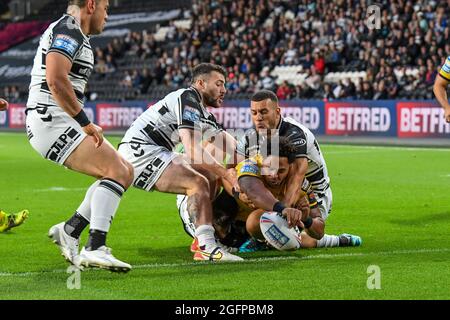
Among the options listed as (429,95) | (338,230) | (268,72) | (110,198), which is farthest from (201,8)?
(110,198)

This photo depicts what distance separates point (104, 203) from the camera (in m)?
7.67

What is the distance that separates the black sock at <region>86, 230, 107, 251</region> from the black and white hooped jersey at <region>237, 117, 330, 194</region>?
2.04 metres

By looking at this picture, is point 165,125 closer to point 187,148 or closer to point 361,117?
point 187,148

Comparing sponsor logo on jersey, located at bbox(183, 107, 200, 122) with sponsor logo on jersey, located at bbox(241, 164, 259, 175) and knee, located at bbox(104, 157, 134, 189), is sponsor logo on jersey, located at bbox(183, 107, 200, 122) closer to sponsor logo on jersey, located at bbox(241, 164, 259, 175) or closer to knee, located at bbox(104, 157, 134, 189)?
sponsor logo on jersey, located at bbox(241, 164, 259, 175)

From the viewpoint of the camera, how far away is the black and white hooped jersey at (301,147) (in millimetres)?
8953

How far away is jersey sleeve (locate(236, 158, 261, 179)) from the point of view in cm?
879

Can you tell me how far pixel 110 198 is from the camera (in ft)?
25.2

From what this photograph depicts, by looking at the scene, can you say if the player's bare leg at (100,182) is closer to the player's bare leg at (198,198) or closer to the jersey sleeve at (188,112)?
the player's bare leg at (198,198)

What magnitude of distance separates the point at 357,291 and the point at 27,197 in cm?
855

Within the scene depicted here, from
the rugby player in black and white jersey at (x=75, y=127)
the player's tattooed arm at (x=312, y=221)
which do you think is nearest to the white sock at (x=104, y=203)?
the rugby player in black and white jersey at (x=75, y=127)

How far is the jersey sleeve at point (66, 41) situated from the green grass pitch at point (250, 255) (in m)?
1.75

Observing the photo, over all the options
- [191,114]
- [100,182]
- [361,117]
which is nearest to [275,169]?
[191,114]

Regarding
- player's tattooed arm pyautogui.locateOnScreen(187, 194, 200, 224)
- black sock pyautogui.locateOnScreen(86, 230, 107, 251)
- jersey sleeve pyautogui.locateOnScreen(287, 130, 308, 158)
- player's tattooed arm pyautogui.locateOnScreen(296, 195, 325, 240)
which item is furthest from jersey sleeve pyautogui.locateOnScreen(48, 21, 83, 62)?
player's tattooed arm pyautogui.locateOnScreen(296, 195, 325, 240)
